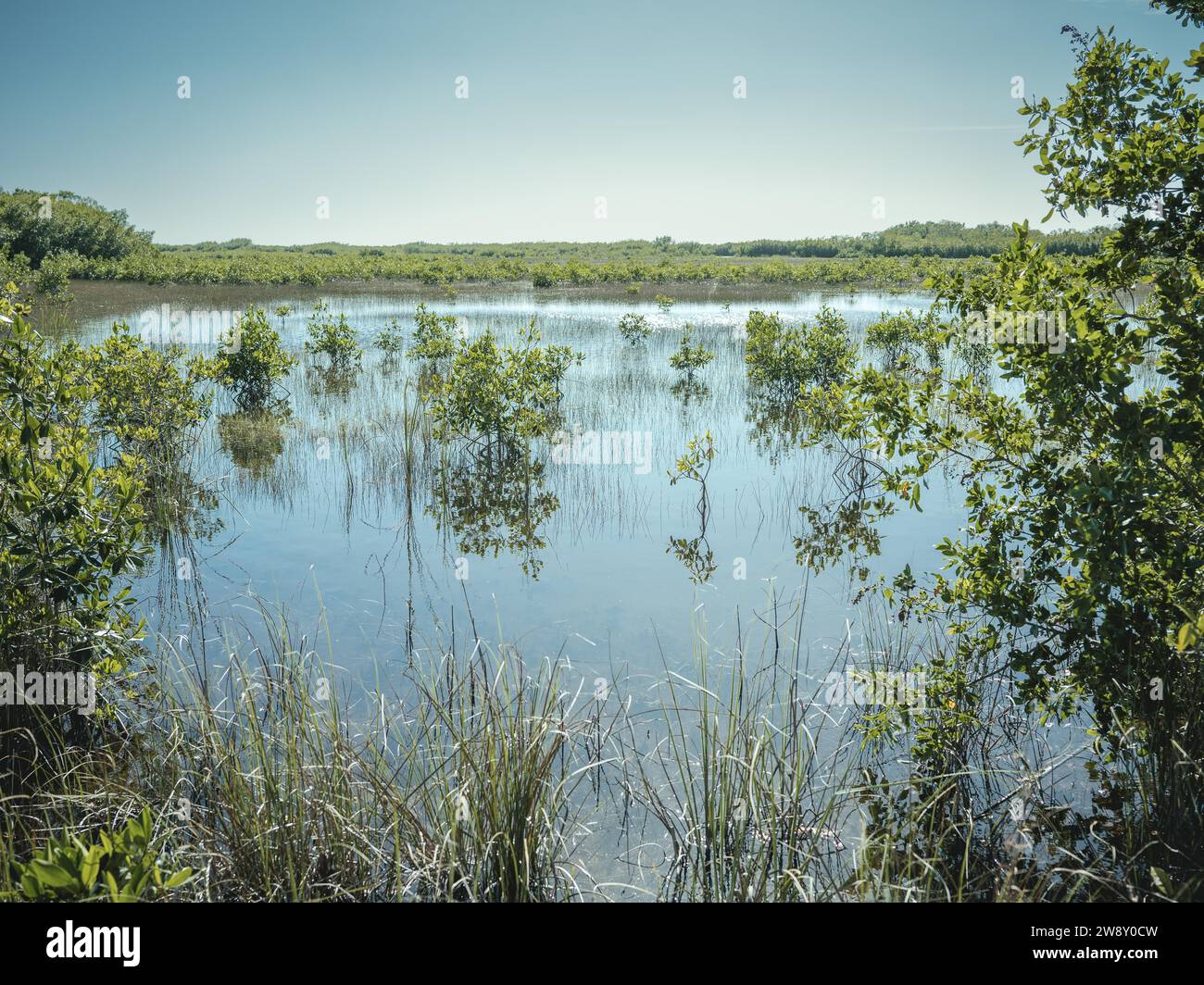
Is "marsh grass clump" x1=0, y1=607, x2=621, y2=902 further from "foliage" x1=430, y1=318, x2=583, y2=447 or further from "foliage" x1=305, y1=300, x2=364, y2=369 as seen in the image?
"foliage" x1=305, y1=300, x2=364, y2=369

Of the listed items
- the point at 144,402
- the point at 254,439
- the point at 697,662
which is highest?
the point at 144,402

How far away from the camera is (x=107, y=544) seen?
14.7 feet

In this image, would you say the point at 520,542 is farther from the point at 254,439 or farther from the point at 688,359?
the point at 688,359

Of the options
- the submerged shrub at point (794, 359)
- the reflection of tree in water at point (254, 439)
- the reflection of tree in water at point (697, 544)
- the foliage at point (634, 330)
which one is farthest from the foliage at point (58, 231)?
the reflection of tree in water at point (697, 544)

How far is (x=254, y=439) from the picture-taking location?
1202 cm

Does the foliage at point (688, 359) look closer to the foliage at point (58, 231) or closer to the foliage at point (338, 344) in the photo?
the foliage at point (338, 344)

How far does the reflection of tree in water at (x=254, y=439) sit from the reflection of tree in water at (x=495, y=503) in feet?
8.19

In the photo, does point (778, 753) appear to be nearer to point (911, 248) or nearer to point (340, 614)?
point (340, 614)

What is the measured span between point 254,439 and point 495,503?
4786 millimetres

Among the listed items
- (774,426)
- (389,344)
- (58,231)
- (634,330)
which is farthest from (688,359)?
(58,231)

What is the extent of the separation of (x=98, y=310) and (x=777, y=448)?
975 inches

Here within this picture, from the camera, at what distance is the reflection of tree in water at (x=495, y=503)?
813 centimetres

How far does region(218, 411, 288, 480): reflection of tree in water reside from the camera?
35.6 feet
